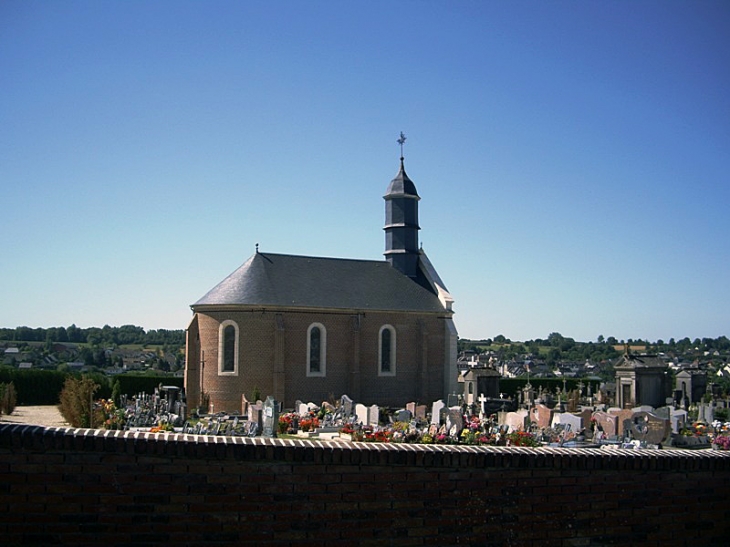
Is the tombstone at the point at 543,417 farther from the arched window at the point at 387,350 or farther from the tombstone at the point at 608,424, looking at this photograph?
the arched window at the point at 387,350

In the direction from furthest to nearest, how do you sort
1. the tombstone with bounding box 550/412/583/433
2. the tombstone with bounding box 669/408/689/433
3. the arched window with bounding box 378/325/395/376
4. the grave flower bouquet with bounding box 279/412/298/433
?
the arched window with bounding box 378/325/395/376 → the tombstone with bounding box 669/408/689/433 → the grave flower bouquet with bounding box 279/412/298/433 → the tombstone with bounding box 550/412/583/433

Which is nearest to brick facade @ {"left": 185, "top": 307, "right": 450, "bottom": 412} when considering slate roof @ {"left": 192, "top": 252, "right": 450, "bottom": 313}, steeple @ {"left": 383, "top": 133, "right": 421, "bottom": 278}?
slate roof @ {"left": 192, "top": 252, "right": 450, "bottom": 313}

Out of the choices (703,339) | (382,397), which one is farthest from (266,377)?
(703,339)

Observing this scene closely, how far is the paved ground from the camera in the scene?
27.6m

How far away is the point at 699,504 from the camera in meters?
8.40

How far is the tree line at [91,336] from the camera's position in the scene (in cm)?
9569

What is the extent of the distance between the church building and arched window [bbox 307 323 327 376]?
Result: 5 centimetres

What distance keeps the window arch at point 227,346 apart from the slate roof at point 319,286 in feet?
3.44

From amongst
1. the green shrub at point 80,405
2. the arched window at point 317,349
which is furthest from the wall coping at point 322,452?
the arched window at point 317,349

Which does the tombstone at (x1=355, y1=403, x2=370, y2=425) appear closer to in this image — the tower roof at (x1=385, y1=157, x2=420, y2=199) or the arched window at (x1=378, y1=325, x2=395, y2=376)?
the arched window at (x1=378, y1=325, x2=395, y2=376)

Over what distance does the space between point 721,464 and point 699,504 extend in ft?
1.81

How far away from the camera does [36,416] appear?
1218 inches

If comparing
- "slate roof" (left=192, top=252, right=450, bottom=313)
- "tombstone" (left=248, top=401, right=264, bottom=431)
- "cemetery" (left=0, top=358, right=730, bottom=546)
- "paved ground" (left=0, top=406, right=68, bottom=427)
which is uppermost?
"slate roof" (left=192, top=252, right=450, bottom=313)

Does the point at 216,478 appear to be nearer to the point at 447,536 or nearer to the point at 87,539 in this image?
the point at 87,539
